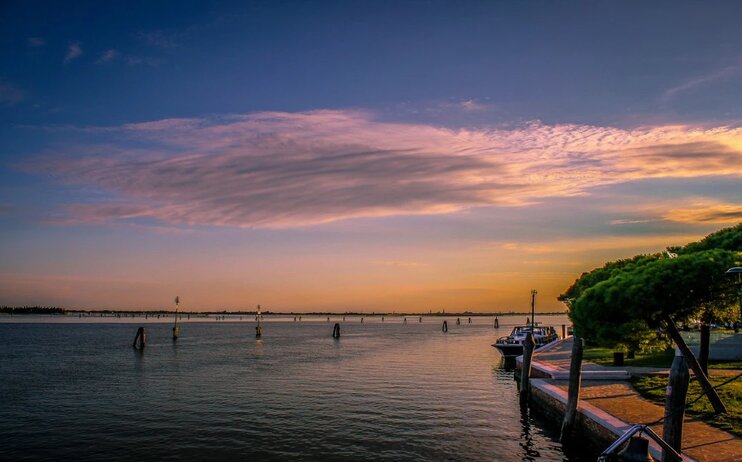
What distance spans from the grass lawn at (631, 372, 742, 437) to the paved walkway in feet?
1.28

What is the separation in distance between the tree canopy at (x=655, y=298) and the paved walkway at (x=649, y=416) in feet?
7.78

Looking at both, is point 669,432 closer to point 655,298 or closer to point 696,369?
point 655,298

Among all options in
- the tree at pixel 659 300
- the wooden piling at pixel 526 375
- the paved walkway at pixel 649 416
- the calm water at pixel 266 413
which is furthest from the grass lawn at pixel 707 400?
the wooden piling at pixel 526 375

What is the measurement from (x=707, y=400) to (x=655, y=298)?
5062 millimetres

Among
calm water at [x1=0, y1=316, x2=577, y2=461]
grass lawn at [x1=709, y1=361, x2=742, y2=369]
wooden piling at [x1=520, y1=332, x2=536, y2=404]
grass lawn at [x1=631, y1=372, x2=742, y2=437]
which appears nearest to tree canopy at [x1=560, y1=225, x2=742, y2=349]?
grass lawn at [x1=631, y1=372, x2=742, y2=437]

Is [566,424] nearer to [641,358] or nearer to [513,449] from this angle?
[513,449]

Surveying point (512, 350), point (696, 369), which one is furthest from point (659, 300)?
point (512, 350)

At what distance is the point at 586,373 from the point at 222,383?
24766 mm

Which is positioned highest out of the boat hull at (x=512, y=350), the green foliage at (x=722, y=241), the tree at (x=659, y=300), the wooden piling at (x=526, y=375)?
the green foliage at (x=722, y=241)

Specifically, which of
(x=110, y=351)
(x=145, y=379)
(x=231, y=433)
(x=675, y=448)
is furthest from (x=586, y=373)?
(x=110, y=351)

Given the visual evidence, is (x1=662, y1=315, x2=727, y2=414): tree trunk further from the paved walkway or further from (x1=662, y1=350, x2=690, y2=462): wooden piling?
(x1=662, y1=350, x2=690, y2=462): wooden piling

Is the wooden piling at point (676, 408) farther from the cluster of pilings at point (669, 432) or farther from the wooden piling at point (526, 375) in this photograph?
the wooden piling at point (526, 375)

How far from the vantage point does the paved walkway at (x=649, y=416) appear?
13242 millimetres

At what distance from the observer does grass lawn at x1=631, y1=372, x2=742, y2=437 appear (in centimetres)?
1635
